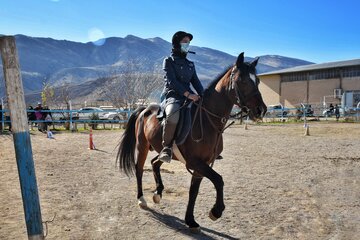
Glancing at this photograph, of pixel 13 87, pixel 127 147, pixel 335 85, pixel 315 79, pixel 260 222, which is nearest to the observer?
pixel 13 87

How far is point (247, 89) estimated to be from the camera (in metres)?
4.19

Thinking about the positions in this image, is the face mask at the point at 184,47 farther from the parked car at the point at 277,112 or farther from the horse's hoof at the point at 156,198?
the parked car at the point at 277,112

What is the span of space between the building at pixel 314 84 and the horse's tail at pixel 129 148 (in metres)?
42.7

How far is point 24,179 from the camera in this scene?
119 inches

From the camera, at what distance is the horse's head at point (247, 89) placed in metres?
4.14

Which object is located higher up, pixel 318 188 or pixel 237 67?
pixel 237 67

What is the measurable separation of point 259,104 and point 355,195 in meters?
3.45

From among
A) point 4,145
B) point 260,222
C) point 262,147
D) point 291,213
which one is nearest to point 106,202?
point 260,222

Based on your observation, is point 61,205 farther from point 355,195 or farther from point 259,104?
point 355,195

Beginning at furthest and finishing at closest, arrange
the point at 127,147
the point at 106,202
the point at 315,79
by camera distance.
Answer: the point at 315,79 < the point at 127,147 < the point at 106,202

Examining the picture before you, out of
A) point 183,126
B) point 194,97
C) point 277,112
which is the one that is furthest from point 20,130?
point 277,112

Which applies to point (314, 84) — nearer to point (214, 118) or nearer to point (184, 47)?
point (184, 47)

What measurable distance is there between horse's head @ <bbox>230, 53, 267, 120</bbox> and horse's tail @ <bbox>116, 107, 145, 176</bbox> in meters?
2.75

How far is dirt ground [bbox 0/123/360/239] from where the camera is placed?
449 centimetres
